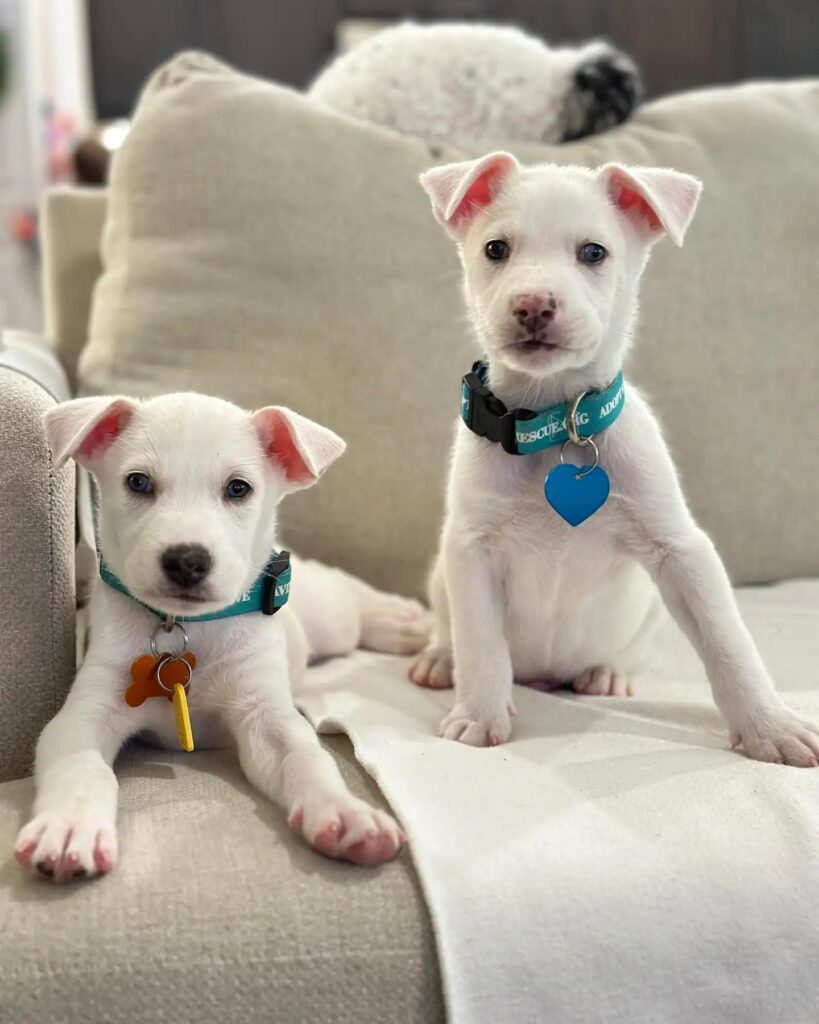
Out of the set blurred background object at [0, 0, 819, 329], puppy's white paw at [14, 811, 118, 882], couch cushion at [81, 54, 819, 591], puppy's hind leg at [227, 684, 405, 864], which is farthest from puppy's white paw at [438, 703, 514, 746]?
blurred background object at [0, 0, 819, 329]

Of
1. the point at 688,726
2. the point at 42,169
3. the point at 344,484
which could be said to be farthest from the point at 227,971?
the point at 42,169

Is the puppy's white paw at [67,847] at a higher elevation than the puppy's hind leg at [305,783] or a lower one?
higher

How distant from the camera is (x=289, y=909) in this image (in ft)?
2.93

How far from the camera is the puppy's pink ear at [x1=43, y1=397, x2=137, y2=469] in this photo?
1117mm

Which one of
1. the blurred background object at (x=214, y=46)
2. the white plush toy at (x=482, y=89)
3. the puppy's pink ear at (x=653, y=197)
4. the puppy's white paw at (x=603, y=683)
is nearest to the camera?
the puppy's pink ear at (x=653, y=197)

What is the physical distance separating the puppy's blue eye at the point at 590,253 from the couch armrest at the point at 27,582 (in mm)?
616

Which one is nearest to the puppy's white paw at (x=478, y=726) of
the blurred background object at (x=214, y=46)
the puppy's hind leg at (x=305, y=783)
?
the puppy's hind leg at (x=305, y=783)

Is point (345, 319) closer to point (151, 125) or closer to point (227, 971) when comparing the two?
point (151, 125)

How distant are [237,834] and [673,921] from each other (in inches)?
15.2

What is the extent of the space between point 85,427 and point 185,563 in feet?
0.61

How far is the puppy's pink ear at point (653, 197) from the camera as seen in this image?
3.99 ft

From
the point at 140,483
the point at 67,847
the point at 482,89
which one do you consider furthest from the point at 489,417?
the point at 482,89

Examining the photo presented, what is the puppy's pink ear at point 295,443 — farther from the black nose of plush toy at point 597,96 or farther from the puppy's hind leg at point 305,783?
the black nose of plush toy at point 597,96

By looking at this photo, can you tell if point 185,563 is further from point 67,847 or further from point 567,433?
point 567,433
